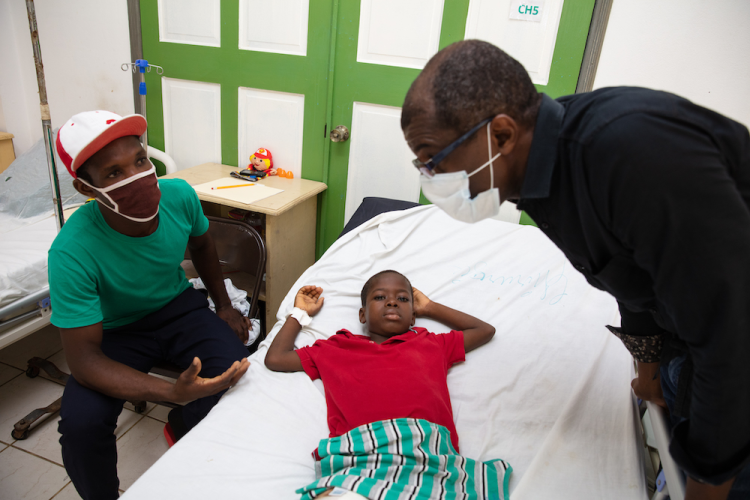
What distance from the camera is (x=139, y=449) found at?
1920 mm

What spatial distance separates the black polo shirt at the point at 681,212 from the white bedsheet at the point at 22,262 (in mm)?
2091

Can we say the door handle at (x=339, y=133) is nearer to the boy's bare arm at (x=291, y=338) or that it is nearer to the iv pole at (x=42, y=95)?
the boy's bare arm at (x=291, y=338)

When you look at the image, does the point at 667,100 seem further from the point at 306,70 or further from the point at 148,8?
the point at 148,8

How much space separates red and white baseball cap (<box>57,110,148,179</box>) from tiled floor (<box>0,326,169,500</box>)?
1.21m

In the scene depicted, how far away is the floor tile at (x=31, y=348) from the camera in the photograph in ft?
7.76

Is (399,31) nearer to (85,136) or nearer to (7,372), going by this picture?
(85,136)

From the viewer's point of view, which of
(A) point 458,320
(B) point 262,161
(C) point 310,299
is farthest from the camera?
(B) point 262,161

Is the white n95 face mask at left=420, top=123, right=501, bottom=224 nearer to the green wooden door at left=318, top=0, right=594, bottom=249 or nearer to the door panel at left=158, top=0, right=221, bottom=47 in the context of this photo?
the green wooden door at left=318, top=0, right=594, bottom=249

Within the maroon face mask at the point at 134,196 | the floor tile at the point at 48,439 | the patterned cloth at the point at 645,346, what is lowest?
the floor tile at the point at 48,439

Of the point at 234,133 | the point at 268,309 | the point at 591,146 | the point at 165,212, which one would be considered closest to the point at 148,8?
the point at 234,133

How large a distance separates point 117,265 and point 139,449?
0.90m

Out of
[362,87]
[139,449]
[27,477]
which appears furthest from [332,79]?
[27,477]

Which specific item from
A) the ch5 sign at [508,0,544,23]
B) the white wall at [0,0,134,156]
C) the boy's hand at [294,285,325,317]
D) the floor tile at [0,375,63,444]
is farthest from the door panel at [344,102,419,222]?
the floor tile at [0,375,63,444]

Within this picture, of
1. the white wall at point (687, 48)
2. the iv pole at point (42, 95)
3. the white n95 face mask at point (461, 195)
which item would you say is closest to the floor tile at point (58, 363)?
the iv pole at point (42, 95)
